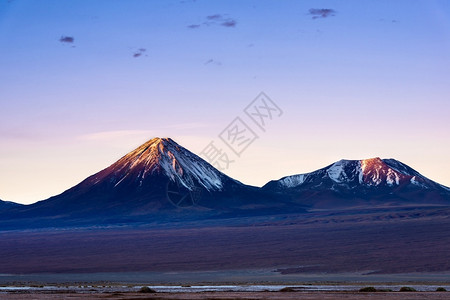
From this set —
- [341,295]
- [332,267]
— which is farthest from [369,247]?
[341,295]

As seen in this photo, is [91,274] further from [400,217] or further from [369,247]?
[400,217]

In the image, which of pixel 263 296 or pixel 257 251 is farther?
pixel 257 251

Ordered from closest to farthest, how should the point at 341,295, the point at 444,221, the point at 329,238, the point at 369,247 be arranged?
the point at 341,295 < the point at 369,247 < the point at 329,238 < the point at 444,221

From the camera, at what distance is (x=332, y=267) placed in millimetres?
71312

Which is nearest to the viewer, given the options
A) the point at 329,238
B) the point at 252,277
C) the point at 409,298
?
the point at 409,298

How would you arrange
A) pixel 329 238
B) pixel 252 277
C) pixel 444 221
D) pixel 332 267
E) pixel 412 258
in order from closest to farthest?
pixel 252 277
pixel 332 267
pixel 412 258
pixel 329 238
pixel 444 221

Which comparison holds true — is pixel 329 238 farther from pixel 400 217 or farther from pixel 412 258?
pixel 400 217

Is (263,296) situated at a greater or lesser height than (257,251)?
lesser

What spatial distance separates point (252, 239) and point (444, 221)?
116 ft

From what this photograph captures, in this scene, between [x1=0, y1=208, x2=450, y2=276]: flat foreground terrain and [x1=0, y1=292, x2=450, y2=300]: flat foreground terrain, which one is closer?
[x1=0, y1=292, x2=450, y2=300]: flat foreground terrain

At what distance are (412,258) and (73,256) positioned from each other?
4377 cm

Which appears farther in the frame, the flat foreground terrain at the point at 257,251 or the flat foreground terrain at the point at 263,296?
the flat foreground terrain at the point at 257,251

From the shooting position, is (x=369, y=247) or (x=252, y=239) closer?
(x=369, y=247)

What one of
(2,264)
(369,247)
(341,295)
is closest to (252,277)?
(341,295)
